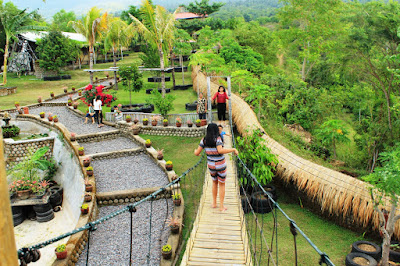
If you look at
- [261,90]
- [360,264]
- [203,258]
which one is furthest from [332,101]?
[203,258]

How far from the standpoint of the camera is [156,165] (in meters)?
10.3

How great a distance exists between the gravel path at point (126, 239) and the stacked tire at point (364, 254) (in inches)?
136

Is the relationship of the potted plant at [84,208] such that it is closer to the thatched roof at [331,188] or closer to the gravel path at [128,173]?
the gravel path at [128,173]

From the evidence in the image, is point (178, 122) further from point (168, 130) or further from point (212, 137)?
point (212, 137)

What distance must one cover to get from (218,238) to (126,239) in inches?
119

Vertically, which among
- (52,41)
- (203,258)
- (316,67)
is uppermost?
(52,41)

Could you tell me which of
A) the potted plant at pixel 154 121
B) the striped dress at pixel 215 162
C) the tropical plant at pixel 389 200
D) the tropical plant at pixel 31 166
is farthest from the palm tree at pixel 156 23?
the tropical plant at pixel 389 200

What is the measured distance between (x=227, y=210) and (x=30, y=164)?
8634 mm

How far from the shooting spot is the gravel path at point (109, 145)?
11.8 metres

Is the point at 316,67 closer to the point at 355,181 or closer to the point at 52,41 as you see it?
the point at 355,181

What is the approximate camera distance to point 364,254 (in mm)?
5445

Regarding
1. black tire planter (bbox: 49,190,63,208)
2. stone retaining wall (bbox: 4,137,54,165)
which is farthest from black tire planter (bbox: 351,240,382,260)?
stone retaining wall (bbox: 4,137,54,165)

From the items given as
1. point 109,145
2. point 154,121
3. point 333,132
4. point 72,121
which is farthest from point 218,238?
point 72,121

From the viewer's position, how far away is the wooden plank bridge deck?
4.16 metres
